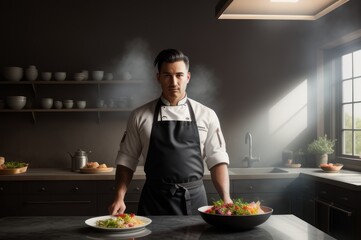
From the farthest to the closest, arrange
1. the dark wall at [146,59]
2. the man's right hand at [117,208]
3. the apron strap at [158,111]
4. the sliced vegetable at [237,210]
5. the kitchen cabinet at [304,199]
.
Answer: the dark wall at [146,59], the kitchen cabinet at [304,199], the apron strap at [158,111], the man's right hand at [117,208], the sliced vegetable at [237,210]

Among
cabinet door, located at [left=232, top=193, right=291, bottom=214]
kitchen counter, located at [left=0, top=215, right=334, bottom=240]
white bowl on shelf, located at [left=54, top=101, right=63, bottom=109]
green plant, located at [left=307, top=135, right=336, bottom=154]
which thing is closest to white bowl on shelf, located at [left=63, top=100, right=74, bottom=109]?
white bowl on shelf, located at [left=54, top=101, right=63, bottom=109]

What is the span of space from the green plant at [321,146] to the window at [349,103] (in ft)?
0.50

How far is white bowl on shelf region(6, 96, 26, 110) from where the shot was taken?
4.87 m

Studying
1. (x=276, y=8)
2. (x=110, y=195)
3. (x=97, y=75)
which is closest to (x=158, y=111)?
(x=276, y=8)

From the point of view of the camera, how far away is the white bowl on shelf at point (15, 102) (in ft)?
16.0

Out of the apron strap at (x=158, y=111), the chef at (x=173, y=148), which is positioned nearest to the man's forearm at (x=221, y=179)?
the chef at (x=173, y=148)

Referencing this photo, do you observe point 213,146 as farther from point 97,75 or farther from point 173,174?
point 97,75

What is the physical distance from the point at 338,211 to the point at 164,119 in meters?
1.64

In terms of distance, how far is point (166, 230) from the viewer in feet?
6.73

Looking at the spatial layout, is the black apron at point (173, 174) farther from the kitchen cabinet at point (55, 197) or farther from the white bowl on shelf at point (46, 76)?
the white bowl on shelf at point (46, 76)

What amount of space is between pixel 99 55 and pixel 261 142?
195 centimetres

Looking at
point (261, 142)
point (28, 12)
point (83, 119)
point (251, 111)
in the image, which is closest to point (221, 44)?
point (251, 111)

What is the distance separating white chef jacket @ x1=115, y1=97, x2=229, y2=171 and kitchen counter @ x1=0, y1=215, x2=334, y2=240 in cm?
73

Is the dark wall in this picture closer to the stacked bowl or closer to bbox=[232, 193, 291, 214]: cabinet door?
the stacked bowl
